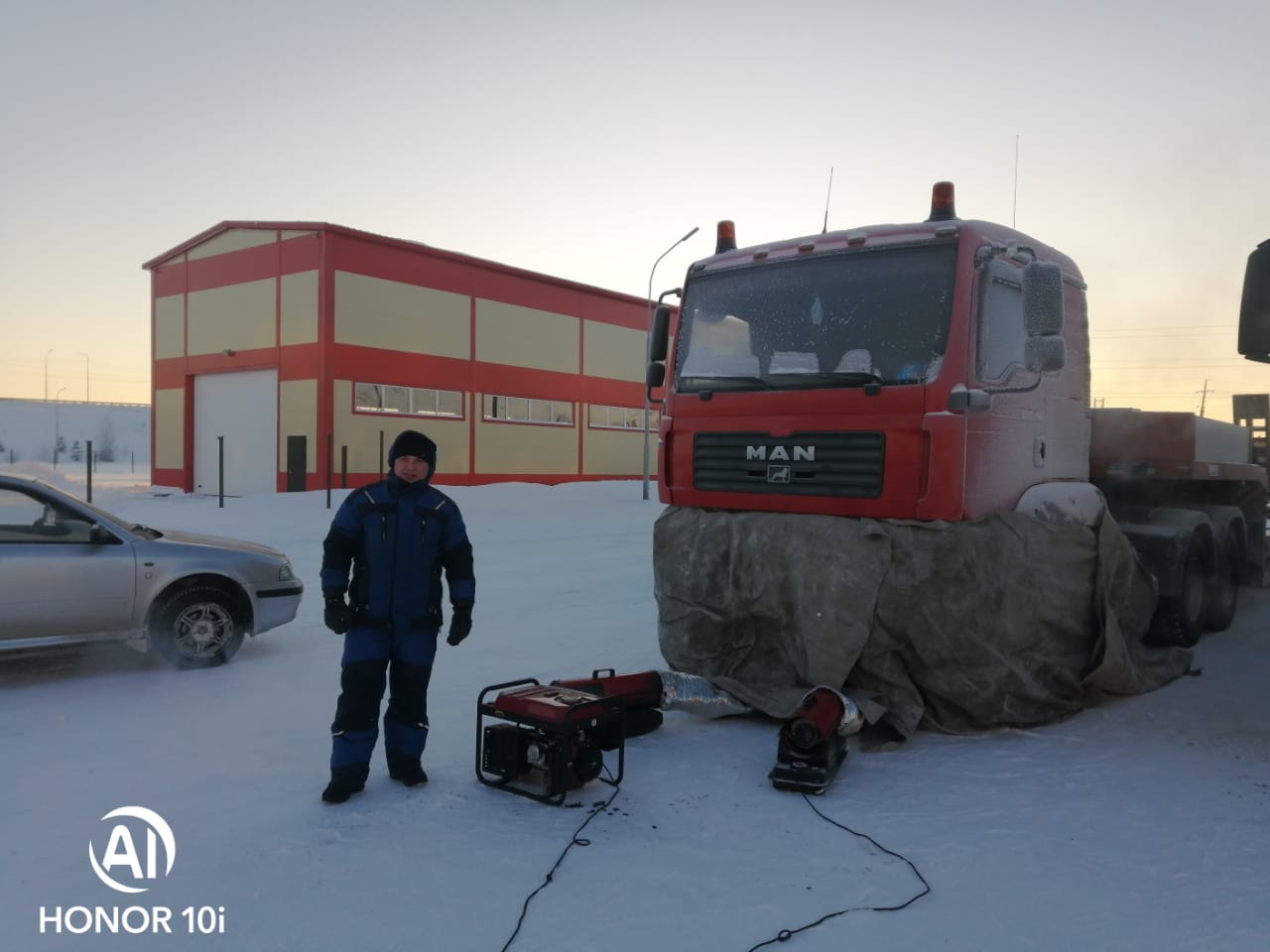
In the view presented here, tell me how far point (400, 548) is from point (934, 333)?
Result: 3.35 metres

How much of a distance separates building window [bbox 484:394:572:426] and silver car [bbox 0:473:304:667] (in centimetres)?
2500

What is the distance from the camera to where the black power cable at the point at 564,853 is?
339cm

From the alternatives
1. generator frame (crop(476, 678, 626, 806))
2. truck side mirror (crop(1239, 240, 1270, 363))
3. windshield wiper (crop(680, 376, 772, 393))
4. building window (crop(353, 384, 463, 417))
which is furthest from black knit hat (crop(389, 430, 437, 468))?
building window (crop(353, 384, 463, 417))

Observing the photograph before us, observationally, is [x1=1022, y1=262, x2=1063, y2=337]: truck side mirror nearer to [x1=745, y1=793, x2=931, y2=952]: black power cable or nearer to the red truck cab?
the red truck cab

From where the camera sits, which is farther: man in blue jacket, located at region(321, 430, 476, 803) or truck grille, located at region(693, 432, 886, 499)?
truck grille, located at region(693, 432, 886, 499)

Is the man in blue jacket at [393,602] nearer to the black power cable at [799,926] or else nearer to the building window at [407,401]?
the black power cable at [799,926]

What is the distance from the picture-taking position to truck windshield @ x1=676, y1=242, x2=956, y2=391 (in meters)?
5.82

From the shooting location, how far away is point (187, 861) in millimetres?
3941

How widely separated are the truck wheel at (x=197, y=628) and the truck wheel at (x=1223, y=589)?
8.38 metres

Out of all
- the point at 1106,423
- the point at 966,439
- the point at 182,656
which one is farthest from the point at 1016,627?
the point at 182,656

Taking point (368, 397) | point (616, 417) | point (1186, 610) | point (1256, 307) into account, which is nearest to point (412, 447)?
point (1256, 307)

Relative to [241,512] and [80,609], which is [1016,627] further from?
[241,512]

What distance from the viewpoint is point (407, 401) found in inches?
1175

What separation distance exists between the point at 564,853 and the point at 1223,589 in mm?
7521
